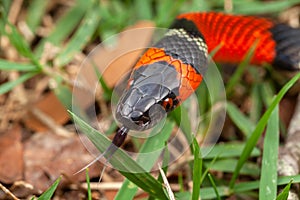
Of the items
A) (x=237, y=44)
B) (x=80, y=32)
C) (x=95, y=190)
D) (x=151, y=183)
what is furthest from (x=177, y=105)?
(x=80, y=32)

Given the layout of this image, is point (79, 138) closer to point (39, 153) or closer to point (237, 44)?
point (39, 153)

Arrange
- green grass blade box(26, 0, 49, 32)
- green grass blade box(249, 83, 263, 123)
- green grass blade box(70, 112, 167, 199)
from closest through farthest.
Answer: green grass blade box(70, 112, 167, 199) → green grass blade box(249, 83, 263, 123) → green grass blade box(26, 0, 49, 32)

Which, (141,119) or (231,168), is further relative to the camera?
(231,168)

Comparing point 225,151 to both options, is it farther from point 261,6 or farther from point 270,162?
point 261,6

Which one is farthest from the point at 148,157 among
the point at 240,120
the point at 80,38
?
the point at 80,38

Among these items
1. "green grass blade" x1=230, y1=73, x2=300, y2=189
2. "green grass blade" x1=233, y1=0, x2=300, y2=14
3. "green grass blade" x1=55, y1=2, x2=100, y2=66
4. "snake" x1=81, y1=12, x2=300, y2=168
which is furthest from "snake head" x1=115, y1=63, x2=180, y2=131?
"green grass blade" x1=233, y1=0, x2=300, y2=14

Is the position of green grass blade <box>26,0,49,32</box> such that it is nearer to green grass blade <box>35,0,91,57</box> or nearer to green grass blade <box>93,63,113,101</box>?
green grass blade <box>35,0,91,57</box>

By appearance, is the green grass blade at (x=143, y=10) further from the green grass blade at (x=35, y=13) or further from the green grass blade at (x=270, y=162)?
the green grass blade at (x=270, y=162)
